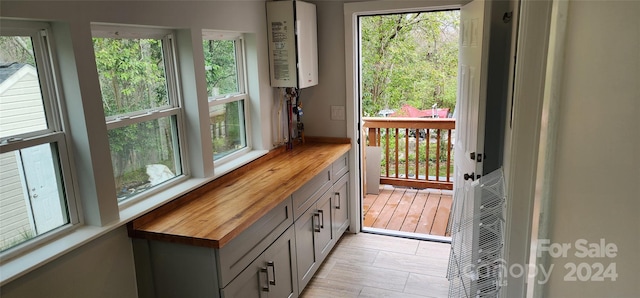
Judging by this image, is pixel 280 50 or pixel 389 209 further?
pixel 389 209

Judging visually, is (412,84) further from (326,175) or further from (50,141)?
(50,141)

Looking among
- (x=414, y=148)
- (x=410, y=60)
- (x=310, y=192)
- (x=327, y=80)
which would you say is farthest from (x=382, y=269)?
(x=410, y=60)

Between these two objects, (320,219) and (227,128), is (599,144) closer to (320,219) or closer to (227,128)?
(320,219)

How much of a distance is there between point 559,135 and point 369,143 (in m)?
3.77

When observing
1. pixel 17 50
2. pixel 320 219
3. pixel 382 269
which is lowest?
pixel 382 269

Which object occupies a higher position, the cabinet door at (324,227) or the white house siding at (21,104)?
the white house siding at (21,104)

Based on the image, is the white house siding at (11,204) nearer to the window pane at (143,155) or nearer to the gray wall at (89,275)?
the gray wall at (89,275)

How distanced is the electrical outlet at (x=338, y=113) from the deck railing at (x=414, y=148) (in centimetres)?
119

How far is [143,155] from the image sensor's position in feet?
7.40

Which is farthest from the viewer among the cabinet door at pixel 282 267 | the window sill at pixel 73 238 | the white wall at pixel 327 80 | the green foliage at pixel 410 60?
the green foliage at pixel 410 60

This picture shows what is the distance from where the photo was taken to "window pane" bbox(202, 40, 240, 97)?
272 centimetres

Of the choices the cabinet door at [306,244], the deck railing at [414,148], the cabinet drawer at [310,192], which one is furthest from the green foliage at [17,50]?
the deck railing at [414,148]

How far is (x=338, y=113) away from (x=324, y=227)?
1.04 meters

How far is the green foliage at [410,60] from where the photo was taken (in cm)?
579
